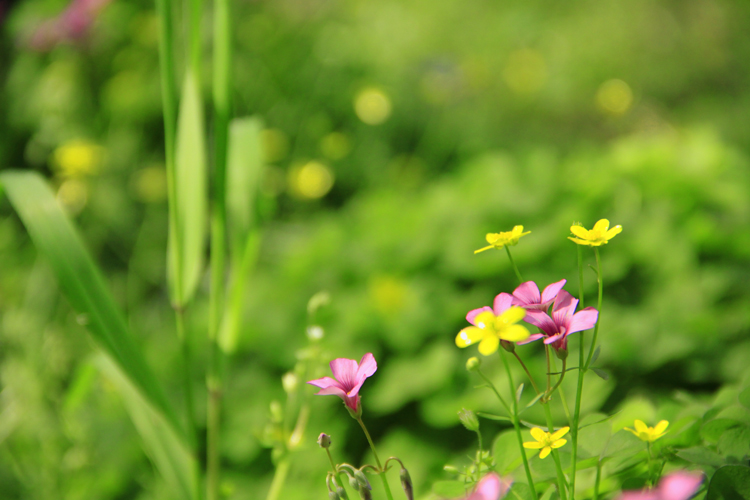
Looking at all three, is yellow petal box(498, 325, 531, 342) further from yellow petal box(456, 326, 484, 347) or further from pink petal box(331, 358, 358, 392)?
pink petal box(331, 358, 358, 392)

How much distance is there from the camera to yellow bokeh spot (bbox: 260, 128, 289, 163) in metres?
2.24

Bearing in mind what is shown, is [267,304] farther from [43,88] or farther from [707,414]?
[43,88]

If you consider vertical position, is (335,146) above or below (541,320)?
below

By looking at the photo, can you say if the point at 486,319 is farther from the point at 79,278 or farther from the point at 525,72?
the point at 525,72

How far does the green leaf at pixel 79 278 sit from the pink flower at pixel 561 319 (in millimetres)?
486

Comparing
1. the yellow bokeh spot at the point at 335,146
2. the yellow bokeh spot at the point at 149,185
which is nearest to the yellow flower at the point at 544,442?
the yellow bokeh spot at the point at 149,185

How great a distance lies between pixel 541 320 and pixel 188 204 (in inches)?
21.2

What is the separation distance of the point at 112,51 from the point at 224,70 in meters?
2.09

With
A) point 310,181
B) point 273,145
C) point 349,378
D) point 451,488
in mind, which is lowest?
point 310,181

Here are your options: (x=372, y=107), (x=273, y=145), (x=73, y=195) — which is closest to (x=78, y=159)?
(x=73, y=195)

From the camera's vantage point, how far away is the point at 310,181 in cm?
216

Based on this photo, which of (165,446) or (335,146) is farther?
(335,146)

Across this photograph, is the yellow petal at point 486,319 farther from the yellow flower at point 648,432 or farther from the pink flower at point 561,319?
the yellow flower at point 648,432

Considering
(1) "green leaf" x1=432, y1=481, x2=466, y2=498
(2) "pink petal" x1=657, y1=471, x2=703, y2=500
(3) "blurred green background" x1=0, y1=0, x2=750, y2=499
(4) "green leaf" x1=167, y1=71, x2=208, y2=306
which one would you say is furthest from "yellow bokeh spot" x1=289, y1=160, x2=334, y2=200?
(2) "pink petal" x1=657, y1=471, x2=703, y2=500
